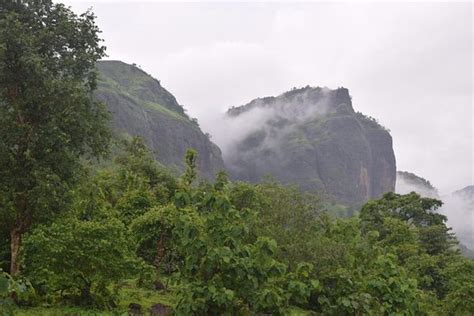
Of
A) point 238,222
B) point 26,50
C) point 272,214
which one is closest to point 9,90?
point 26,50

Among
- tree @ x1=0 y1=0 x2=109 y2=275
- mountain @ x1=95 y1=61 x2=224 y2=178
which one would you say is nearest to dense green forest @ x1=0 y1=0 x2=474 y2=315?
tree @ x1=0 y1=0 x2=109 y2=275

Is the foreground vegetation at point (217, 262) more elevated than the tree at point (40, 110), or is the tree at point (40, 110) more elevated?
the tree at point (40, 110)

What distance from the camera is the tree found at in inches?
575

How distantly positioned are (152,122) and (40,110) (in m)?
135

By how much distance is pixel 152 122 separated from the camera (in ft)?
486

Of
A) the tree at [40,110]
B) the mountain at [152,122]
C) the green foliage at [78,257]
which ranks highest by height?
the mountain at [152,122]

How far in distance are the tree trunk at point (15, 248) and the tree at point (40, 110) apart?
30 mm

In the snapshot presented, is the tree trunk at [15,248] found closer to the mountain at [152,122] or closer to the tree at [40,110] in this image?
the tree at [40,110]

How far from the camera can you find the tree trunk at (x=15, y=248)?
1488 centimetres

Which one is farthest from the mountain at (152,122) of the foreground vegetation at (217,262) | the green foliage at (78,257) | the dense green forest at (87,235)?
the green foliage at (78,257)

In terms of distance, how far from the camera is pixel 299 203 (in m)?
23.4

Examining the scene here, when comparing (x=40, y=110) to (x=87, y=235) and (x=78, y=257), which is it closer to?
(x=87, y=235)

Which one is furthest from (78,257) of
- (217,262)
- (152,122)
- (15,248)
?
(152,122)

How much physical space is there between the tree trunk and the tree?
30 mm
